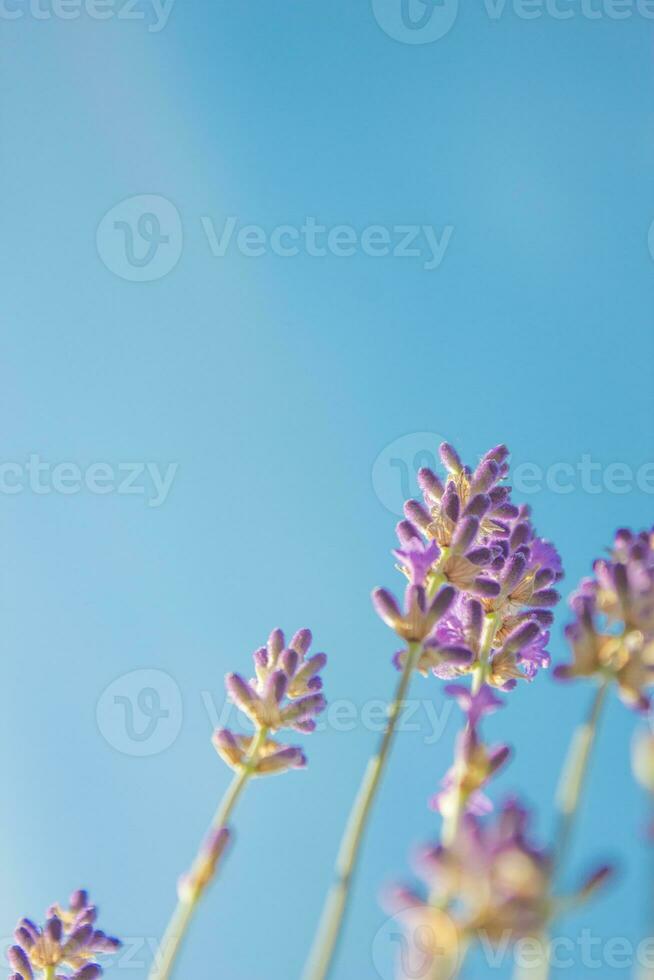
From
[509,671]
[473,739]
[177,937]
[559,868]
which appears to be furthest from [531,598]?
[559,868]

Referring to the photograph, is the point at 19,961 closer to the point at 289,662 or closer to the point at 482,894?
the point at 289,662

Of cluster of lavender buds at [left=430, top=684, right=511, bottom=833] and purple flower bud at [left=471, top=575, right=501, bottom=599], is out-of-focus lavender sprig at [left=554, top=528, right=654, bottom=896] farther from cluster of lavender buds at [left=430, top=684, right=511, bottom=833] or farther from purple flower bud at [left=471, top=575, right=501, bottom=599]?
purple flower bud at [left=471, top=575, right=501, bottom=599]

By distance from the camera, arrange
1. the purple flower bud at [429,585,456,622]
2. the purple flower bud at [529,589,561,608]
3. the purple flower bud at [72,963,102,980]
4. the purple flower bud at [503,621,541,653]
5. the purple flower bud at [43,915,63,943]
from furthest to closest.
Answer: the purple flower bud at [529,589,561,608], the purple flower bud at [503,621,541,653], the purple flower bud at [43,915,63,943], the purple flower bud at [72,963,102,980], the purple flower bud at [429,585,456,622]

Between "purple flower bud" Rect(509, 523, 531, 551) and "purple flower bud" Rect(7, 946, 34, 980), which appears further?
"purple flower bud" Rect(509, 523, 531, 551)

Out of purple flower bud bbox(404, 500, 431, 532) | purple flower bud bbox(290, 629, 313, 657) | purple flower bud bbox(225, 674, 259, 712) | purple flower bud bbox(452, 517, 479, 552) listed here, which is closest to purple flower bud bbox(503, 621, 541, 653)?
purple flower bud bbox(452, 517, 479, 552)

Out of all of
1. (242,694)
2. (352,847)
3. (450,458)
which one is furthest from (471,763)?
(450,458)

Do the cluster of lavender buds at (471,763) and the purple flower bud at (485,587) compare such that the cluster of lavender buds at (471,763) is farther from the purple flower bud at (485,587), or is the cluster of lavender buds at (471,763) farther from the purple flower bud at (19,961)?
the purple flower bud at (19,961)

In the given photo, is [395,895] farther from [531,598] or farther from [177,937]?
[531,598]

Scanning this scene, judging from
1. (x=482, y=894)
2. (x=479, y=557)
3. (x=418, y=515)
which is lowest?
(x=482, y=894)
